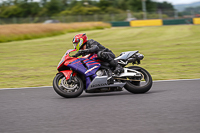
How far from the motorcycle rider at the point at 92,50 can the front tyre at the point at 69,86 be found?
21.7 inches

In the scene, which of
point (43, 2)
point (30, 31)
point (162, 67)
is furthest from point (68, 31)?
point (43, 2)

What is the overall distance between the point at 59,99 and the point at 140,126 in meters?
2.57

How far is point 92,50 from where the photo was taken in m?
6.81

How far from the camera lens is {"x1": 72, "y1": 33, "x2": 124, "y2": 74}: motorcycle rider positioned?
22.4 ft

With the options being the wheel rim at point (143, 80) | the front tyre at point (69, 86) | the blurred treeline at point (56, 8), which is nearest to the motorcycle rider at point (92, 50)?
the wheel rim at point (143, 80)

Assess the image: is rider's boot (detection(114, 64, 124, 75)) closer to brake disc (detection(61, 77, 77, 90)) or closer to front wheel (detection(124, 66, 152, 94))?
front wheel (detection(124, 66, 152, 94))

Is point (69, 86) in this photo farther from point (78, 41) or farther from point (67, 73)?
point (78, 41)

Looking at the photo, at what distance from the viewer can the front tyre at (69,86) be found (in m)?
6.78

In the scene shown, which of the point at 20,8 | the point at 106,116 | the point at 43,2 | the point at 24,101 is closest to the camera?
the point at 106,116

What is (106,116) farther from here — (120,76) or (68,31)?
(68,31)

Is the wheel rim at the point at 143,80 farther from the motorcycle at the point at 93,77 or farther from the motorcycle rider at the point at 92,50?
the motorcycle rider at the point at 92,50

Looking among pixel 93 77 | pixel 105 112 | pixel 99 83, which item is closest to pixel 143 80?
pixel 99 83

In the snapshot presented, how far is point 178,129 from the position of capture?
4512mm

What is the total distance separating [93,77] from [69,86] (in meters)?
0.55
